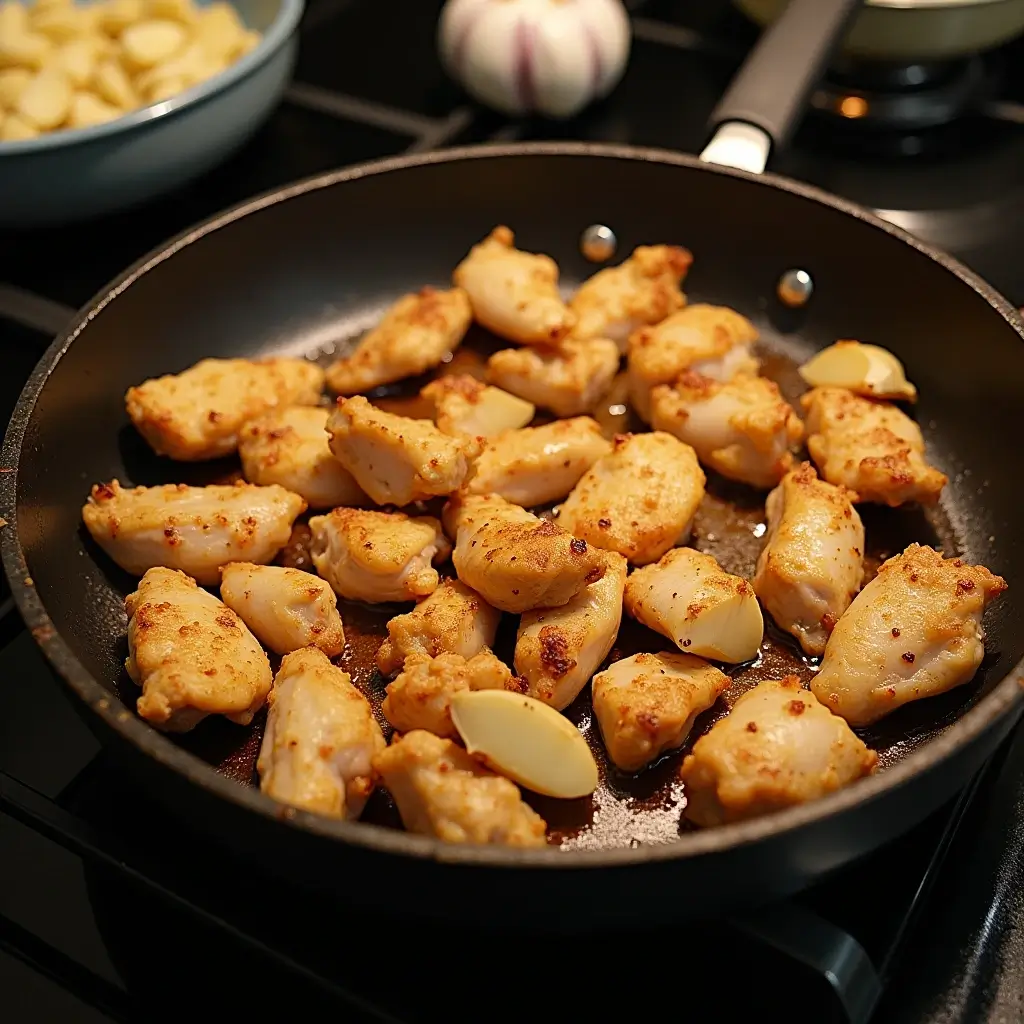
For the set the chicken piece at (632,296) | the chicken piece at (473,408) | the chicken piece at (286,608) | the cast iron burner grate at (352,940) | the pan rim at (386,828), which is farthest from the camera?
the chicken piece at (632,296)

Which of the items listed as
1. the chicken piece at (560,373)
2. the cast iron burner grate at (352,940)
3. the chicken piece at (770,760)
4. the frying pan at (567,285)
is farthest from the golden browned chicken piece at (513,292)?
the cast iron burner grate at (352,940)

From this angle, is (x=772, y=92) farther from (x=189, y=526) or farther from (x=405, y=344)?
(x=189, y=526)

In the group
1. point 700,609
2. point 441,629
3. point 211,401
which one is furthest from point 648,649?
point 211,401

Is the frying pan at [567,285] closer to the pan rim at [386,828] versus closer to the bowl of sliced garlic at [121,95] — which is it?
the pan rim at [386,828]

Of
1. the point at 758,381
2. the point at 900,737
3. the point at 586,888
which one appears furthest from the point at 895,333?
the point at 586,888

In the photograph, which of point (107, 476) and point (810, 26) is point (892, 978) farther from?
point (810, 26)
